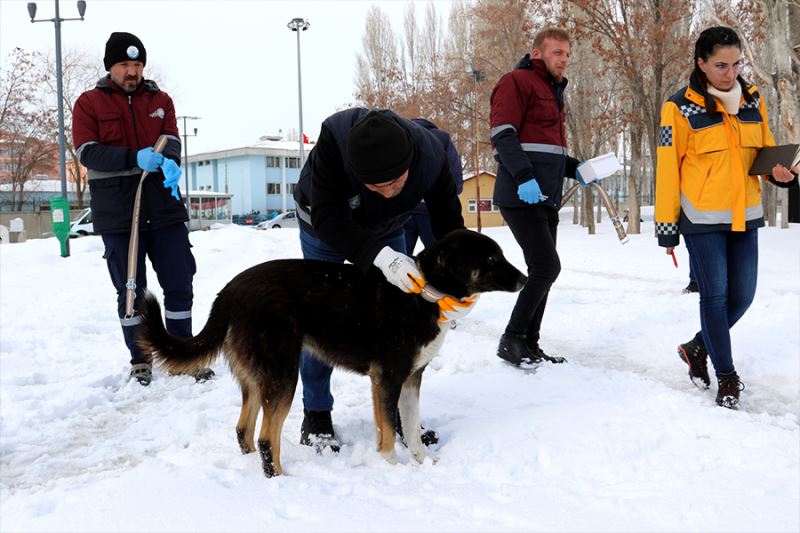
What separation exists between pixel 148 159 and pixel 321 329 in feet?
7.81

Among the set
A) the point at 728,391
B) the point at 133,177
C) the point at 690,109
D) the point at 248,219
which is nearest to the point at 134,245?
the point at 133,177

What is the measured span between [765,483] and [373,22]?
45.7 meters

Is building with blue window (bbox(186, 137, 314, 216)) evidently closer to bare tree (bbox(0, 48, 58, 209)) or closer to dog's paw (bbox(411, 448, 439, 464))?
bare tree (bbox(0, 48, 58, 209))

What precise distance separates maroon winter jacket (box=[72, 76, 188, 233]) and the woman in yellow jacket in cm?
360

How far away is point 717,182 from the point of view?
12.2 feet

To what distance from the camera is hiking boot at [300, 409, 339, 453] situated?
327 cm

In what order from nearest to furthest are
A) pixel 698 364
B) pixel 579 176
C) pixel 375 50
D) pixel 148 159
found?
1. pixel 698 364
2. pixel 148 159
3. pixel 579 176
4. pixel 375 50

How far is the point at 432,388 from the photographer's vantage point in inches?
165

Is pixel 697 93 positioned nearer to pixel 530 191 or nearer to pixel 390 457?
pixel 530 191

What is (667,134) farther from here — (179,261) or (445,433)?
(179,261)

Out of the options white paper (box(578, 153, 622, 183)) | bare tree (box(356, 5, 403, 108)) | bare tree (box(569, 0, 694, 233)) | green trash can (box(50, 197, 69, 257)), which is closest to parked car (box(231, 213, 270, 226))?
bare tree (box(356, 5, 403, 108))

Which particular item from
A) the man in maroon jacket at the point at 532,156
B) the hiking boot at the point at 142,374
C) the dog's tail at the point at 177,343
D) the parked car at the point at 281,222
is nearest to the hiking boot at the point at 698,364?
the man in maroon jacket at the point at 532,156

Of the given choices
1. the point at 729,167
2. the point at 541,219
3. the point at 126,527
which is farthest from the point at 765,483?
the point at 126,527

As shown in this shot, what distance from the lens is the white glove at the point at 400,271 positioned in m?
2.85
